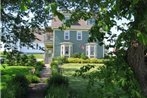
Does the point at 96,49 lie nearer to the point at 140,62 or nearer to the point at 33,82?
the point at 33,82

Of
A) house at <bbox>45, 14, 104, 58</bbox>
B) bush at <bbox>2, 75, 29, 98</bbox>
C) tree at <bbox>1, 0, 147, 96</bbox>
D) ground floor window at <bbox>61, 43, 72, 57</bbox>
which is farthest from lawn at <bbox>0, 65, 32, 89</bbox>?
house at <bbox>45, 14, 104, 58</bbox>

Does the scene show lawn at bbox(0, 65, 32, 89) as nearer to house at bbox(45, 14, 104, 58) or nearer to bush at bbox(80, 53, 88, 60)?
bush at bbox(80, 53, 88, 60)

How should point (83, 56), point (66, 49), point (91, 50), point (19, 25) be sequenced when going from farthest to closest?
point (91, 50) → point (66, 49) → point (83, 56) → point (19, 25)

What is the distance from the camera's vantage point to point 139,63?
470 centimetres

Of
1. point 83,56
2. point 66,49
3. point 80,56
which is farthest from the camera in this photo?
point 66,49

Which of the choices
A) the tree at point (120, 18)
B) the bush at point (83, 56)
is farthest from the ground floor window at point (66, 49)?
the tree at point (120, 18)

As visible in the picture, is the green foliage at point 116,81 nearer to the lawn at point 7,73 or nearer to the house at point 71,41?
the lawn at point 7,73

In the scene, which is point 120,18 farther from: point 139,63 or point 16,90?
point 16,90

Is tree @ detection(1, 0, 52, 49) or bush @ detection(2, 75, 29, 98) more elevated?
tree @ detection(1, 0, 52, 49)

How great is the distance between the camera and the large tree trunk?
4668 mm

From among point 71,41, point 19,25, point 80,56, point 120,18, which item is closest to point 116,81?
point 120,18

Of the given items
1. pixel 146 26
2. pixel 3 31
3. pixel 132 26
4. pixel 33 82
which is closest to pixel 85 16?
pixel 132 26

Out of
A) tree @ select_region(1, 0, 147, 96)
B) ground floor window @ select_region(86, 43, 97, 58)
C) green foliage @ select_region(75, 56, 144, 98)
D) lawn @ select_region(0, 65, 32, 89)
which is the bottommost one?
lawn @ select_region(0, 65, 32, 89)

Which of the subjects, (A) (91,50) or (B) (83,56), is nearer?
(B) (83,56)
